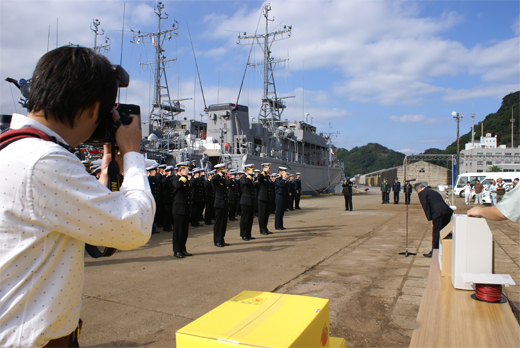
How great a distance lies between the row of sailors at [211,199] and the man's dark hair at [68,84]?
5.27 meters

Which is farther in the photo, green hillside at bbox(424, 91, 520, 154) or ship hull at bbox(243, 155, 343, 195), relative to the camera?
green hillside at bbox(424, 91, 520, 154)

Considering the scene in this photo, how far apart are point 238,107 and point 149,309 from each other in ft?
60.3

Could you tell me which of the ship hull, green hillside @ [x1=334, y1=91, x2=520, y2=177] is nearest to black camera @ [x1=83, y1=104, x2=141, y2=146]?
the ship hull

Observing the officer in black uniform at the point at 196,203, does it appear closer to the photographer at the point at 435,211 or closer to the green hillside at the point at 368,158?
the photographer at the point at 435,211

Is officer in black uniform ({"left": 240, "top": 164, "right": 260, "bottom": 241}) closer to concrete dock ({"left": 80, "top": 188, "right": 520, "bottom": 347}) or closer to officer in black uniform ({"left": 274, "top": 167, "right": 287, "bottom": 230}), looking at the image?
concrete dock ({"left": 80, "top": 188, "right": 520, "bottom": 347})

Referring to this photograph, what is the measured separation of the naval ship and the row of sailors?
413 cm

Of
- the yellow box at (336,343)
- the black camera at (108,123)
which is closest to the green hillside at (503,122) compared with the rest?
the yellow box at (336,343)

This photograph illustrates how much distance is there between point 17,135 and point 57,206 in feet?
0.85

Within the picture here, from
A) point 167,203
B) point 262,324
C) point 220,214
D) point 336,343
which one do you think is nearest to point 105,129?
point 262,324

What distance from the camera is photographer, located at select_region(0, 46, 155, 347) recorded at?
94 centimetres

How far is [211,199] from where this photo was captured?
1159 centimetres

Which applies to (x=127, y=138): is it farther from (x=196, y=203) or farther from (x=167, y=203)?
(x=196, y=203)

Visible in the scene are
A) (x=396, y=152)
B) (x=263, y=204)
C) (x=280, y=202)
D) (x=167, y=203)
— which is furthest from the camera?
(x=396, y=152)

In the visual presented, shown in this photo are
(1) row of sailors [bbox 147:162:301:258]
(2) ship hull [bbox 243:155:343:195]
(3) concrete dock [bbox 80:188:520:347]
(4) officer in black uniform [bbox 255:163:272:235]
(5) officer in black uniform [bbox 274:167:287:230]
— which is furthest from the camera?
(2) ship hull [bbox 243:155:343:195]
